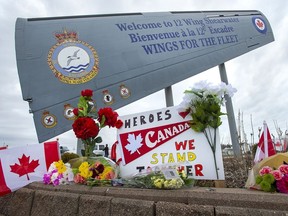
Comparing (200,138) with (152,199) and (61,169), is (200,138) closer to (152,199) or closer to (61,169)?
(152,199)

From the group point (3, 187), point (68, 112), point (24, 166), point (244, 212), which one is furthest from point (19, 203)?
point (68, 112)

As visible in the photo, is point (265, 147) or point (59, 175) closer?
point (265, 147)

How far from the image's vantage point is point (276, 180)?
2365 mm

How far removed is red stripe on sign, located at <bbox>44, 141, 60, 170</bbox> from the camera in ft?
14.0

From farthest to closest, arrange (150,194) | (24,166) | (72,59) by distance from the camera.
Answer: (72,59) → (24,166) → (150,194)

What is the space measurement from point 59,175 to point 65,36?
683 centimetres

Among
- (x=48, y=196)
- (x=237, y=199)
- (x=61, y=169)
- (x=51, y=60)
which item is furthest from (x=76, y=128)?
(x=51, y=60)

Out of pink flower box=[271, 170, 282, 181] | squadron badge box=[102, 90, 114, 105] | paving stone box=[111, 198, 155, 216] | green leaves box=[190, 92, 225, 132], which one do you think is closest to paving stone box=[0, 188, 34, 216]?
paving stone box=[111, 198, 155, 216]

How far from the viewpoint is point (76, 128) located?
3.80 m

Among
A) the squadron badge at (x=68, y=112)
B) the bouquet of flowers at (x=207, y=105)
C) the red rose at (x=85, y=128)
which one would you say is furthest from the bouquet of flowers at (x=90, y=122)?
the squadron badge at (x=68, y=112)

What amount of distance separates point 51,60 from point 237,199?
8.08 meters

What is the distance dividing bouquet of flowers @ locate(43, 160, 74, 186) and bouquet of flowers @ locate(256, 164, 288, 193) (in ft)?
7.72

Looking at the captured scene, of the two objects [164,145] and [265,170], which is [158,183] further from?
[265,170]

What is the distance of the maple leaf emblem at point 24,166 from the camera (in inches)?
163
